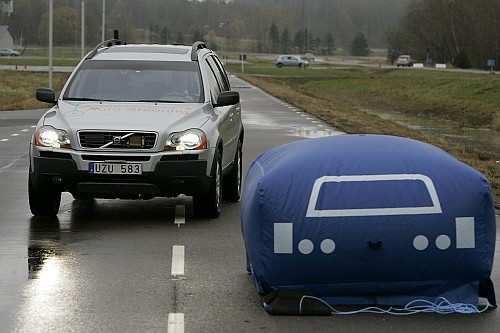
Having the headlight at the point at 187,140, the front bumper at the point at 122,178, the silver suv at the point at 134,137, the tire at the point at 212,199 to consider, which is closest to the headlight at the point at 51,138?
the silver suv at the point at 134,137

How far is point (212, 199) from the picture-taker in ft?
A: 39.1

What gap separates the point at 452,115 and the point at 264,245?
44.9 meters

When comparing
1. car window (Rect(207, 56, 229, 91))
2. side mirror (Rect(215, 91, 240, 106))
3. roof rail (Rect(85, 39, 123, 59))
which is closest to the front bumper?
side mirror (Rect(215, 91, 240, 106))

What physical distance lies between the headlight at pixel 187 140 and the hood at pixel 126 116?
7cm

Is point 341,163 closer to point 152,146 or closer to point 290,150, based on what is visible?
point 290,150

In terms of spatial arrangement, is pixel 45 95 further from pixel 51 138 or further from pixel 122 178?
pixel 122 178

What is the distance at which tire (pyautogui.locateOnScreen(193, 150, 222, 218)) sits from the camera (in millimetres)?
11852

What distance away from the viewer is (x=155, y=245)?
10.3 metres

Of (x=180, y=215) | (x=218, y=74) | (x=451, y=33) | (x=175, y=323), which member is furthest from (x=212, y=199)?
(x=451, y=33)

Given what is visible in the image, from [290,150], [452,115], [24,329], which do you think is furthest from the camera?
[452,115]

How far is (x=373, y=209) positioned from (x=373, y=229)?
0.42 feet

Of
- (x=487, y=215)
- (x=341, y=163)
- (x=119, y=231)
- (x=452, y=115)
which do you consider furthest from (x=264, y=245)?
(x=452, y=115)

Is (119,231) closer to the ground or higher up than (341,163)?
closer to the ground

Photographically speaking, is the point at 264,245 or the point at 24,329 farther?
the point at 264,245
